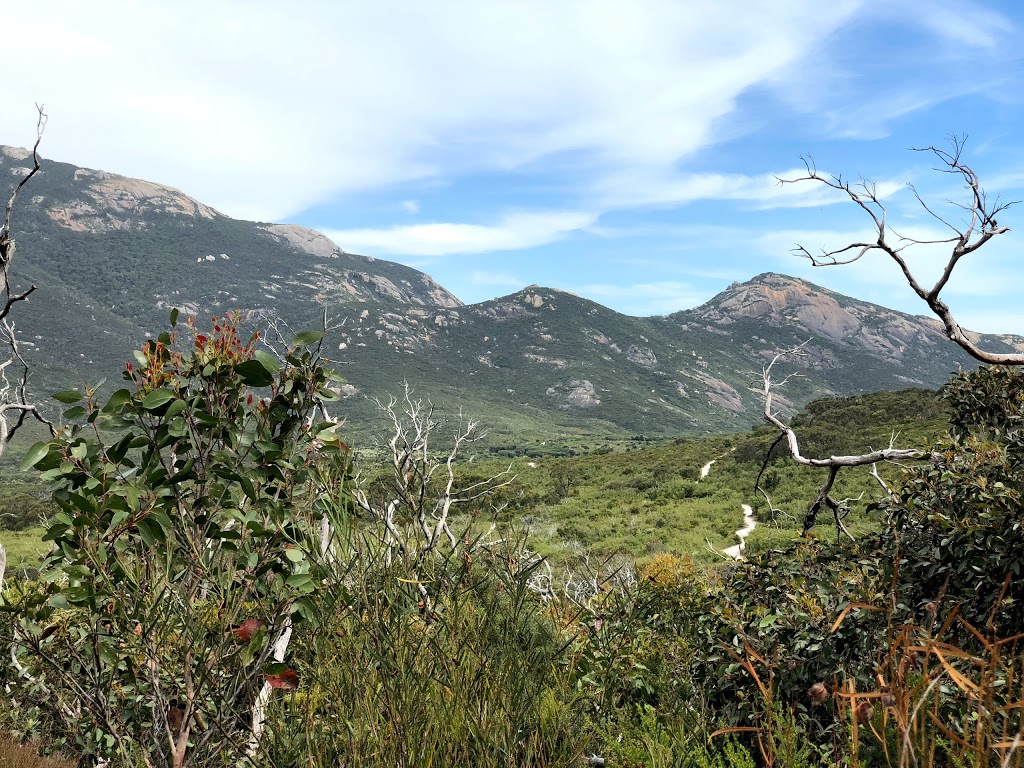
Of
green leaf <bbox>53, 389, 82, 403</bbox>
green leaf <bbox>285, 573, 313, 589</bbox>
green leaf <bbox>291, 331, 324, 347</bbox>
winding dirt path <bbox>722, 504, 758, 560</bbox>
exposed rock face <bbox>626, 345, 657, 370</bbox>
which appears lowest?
winding dirt path <bbox>722, 504, 758, 560</bbox>

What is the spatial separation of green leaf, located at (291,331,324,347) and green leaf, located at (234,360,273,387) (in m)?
0.21

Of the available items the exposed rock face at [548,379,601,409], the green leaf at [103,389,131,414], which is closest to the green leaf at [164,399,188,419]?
the green leaf at [103,389,131,414]

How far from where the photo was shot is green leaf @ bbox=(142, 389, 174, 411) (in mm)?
2311

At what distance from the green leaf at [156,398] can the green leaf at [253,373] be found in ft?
0.92

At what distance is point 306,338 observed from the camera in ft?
8.71

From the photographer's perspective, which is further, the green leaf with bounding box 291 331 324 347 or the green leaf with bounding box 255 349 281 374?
the green leaf with bounding box 291 331 324 347

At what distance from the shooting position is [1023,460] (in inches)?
121

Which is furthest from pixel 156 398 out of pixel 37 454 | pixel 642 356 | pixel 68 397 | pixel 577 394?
pixel 642 356

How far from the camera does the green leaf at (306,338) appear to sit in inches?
103

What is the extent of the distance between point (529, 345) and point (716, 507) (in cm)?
15165

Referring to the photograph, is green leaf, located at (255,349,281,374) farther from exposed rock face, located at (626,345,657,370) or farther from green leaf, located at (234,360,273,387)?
exposed rock face, located at (626,345,657,370)

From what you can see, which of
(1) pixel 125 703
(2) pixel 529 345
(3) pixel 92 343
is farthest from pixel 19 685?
(2) pixel 529 345

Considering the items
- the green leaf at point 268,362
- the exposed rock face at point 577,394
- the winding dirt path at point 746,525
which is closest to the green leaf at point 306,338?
the green leaf at point 268,362

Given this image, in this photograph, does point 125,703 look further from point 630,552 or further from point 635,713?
point 630,552
